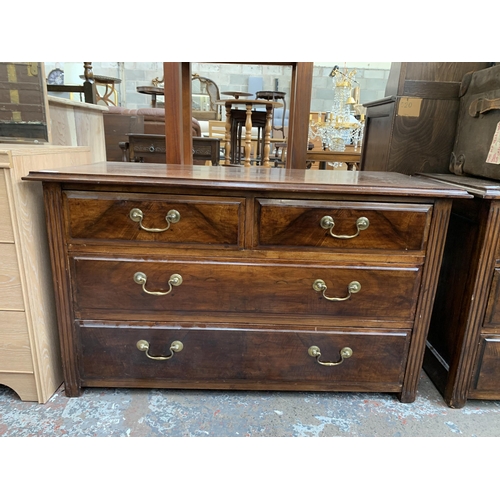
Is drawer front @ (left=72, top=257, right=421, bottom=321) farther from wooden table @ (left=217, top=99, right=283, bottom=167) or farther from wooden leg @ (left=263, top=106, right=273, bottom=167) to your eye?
wooden leg @ (left=263, top=106, right=273, bottom=167)

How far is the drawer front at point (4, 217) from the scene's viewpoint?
1.11 metres

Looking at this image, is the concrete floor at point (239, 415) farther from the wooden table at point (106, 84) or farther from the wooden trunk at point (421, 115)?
the wooden table at point (106, 84)

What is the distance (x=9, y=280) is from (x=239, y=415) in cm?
87

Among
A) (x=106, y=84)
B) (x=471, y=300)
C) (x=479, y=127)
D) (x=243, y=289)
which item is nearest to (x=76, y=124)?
(x=243, y=289)

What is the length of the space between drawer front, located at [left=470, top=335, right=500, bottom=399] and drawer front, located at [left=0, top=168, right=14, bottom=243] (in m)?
1.57

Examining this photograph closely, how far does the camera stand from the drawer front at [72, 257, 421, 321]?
1.19 metres

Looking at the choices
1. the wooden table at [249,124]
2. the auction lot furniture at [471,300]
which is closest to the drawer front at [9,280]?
the auction lot furniture at [471,300]

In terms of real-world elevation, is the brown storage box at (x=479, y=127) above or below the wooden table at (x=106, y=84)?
below

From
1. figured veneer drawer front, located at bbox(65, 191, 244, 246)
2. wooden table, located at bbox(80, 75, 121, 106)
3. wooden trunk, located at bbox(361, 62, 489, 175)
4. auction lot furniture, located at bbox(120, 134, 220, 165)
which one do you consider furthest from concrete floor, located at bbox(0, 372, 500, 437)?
wooden table, located at bbox(80, 75, 121, 106)

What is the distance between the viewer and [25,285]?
119cm

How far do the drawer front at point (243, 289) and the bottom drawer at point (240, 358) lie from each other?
73 millimetres

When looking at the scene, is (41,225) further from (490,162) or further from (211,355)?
(490,162)

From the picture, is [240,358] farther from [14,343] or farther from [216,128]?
[216,128]

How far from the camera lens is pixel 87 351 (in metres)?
1.26
